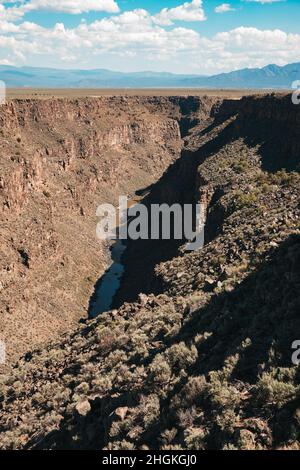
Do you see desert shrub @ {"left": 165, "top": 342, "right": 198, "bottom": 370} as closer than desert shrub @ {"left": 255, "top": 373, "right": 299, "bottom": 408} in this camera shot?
No

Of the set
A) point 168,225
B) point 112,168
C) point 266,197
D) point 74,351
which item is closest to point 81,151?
point 112,168

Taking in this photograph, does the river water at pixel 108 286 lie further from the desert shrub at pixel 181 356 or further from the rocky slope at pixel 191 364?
the desert shrub at pixel 181 356

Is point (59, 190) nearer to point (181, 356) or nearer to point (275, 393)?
point (181, 356)

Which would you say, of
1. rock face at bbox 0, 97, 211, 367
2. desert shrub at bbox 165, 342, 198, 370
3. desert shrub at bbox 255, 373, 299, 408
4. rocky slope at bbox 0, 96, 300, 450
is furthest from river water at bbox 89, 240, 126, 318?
desert shrub at bbox 255, 373, 299, 408

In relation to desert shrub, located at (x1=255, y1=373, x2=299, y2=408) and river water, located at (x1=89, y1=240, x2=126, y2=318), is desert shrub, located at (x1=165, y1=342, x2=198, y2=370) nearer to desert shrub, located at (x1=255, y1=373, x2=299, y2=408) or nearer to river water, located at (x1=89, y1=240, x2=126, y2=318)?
desert shrub, located at (x1=255, y1=373, x2=299, y2=408)

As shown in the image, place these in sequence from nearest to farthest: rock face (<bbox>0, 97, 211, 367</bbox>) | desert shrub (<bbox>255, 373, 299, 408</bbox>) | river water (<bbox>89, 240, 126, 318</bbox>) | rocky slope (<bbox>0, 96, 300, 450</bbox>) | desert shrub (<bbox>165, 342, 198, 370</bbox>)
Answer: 1. desert shrub (<bbox>255, 373, 299, 408</bbox>)
2. rocky slope (<bbox>0, 96, 300, 450</bbox>)
3. desert shrub (<bbox>165, 342, 198, 370</bbox>)
4. rock face (<bbox>0, 97, 211, 367</bbox>)
5. river water (<bbox>89, 240, 126, 318</bbox>)

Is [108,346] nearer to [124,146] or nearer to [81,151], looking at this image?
[81,151]
